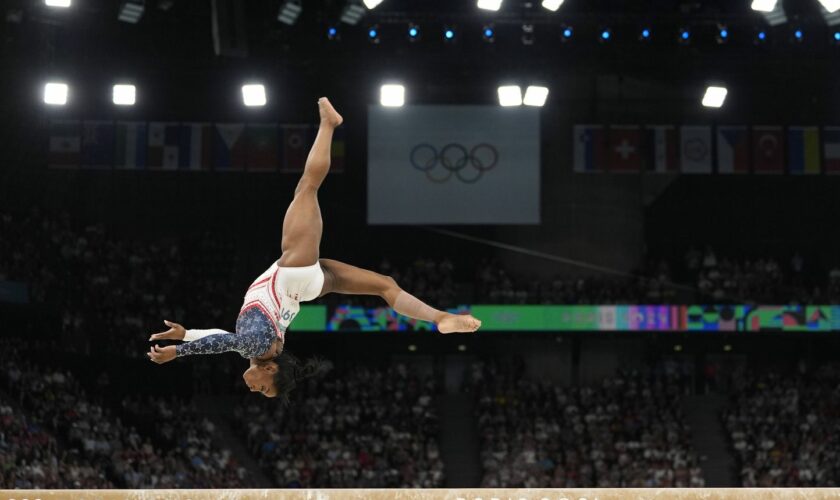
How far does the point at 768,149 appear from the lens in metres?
26.6

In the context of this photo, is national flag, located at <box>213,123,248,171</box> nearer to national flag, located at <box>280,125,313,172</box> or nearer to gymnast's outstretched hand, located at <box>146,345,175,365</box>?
national flag, located at <box>280,125,313,172</box>

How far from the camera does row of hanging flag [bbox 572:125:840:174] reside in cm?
2644

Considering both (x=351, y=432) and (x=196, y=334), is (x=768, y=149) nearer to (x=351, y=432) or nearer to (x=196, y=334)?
(x=351, y=432)

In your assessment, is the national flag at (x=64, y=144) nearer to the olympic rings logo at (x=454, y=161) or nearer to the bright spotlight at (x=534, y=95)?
the olympic rings logo at (x=454, y=161)

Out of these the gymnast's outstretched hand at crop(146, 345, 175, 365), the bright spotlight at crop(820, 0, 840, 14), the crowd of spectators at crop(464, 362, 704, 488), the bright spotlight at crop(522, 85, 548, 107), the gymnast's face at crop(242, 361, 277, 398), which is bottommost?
the crowd of spectators at crop(464, 362, 704, 488)

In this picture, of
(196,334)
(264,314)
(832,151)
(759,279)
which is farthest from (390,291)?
(832,151)

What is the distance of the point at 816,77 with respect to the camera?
2739 cm

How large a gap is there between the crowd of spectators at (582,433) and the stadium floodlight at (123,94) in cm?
1032

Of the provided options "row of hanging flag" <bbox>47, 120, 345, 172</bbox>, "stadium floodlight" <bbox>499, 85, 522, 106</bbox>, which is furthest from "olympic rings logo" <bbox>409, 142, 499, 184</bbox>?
"stadium floodlight" <bbox>499, 85, 522, 106</bbox>

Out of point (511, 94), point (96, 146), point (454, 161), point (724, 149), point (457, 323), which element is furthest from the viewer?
point (724, 149)

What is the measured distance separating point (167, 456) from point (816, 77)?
18.4 meters

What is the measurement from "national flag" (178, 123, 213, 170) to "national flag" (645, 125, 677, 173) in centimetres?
1077

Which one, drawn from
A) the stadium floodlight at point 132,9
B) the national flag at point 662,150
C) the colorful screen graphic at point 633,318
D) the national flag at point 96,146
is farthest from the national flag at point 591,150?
the stadium floodlight at point 132,9

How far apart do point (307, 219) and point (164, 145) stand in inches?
791
